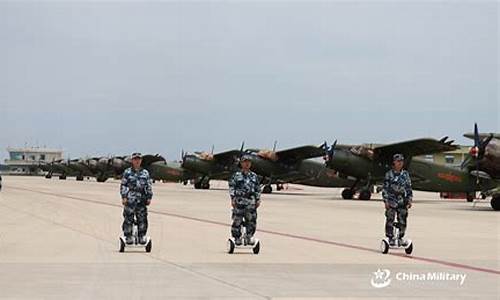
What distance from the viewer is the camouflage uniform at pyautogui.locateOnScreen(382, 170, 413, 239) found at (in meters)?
14.8

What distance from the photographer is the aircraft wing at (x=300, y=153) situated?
54000mm

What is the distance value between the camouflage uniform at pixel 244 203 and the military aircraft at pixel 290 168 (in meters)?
40.2

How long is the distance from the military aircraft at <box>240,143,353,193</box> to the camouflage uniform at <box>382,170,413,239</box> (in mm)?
39638

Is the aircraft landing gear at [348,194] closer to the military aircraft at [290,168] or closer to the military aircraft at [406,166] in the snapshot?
the military aircraft at [406,166]

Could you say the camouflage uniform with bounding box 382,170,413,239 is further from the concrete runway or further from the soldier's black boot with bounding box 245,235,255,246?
the soldier's black boot with bounding box 245,235,255,246

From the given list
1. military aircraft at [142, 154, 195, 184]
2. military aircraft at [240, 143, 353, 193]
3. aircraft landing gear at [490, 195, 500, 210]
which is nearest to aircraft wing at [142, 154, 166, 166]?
military aircraft at [142, 154, 195, 184]

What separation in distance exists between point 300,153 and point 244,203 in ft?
136

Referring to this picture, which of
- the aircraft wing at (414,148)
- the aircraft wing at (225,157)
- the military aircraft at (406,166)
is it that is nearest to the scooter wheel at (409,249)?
the aircraft wing at (414,148)

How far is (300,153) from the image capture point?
55531 mm

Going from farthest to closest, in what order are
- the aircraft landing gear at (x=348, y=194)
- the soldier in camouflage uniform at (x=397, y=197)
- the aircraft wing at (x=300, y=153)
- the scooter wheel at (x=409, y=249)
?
the aircraft wing at (x=300, y=153) → the aircraft landing gear at (x=348, y=194) → the soldier in camouflage uniform at (x=397, y=197) → the scooter wheel at (x=409, y=249)

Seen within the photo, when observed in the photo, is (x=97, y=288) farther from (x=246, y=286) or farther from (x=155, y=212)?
(x=155, y=212)

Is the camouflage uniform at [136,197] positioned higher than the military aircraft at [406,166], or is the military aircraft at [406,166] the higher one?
the military aircraft at [406,166]

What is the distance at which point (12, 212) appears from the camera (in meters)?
27.0

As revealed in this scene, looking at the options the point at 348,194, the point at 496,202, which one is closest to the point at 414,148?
the point at 348,194
